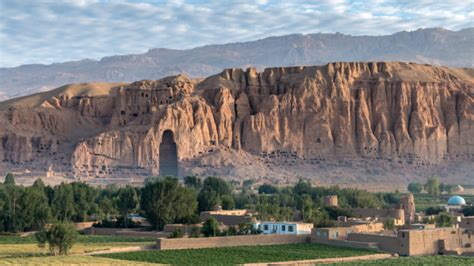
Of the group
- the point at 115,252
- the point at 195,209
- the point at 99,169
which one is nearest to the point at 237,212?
the point at 195,209

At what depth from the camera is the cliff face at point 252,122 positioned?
120 metres

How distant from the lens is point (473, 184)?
408ft

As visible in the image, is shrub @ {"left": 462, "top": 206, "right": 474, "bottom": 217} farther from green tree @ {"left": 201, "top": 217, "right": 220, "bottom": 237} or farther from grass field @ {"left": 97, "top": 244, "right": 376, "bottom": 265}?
grass field @ {"left": 97, "top": 244, "right": 376, "bottom": 265}

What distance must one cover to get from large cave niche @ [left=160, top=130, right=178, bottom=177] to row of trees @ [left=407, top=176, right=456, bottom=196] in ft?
93.6

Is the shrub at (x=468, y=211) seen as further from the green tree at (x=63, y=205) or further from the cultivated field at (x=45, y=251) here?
the green tree at (x=63, y=205)

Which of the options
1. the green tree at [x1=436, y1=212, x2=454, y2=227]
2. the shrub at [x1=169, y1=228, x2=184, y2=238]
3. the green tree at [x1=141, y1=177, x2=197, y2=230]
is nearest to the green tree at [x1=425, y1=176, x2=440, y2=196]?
the green tree at [x1=436, y1=212, x2=454, y2=227]

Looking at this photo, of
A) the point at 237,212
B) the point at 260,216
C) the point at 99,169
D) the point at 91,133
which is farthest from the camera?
the point at 91,133

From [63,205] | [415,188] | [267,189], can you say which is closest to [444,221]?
[63,205]

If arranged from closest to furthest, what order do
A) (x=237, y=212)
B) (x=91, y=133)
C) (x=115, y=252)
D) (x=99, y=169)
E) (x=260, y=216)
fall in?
(x=115, y=252), (x=260, y=216), (x=237, y=212), (x=99, y=169), (x=91, y=133)

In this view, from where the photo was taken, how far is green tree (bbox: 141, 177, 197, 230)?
69500mm

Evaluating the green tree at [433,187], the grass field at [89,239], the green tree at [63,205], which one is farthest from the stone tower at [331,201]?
the green tree at [433,187]

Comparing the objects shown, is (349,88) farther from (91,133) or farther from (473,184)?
(91,133)

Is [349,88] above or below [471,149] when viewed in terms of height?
above

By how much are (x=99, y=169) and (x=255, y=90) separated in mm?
25516
